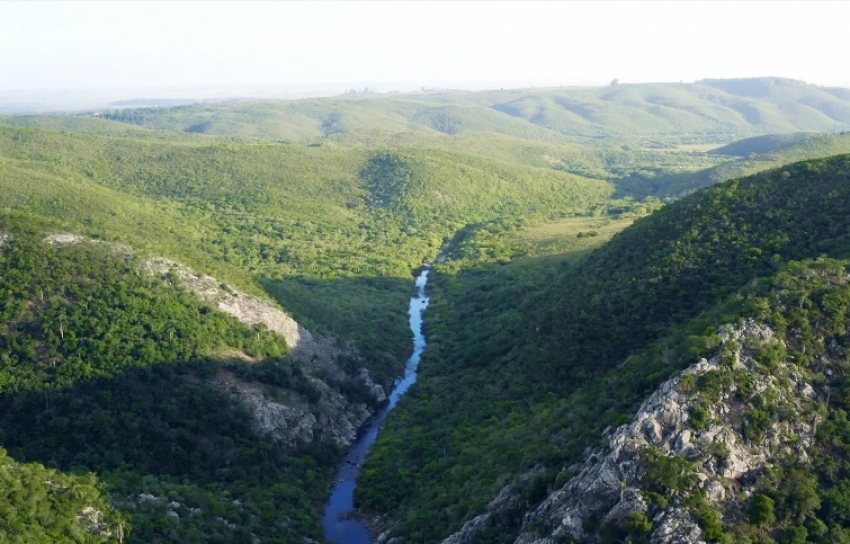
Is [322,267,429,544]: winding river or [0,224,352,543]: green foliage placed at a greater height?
[0,224,352,543]: green foliage

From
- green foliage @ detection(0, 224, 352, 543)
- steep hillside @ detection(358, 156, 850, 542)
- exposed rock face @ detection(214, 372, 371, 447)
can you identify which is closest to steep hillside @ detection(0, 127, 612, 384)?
exposed rock face @ detection(214, 372, 371, 447)

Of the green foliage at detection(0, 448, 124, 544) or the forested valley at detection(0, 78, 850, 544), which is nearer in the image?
the green foliage at detection(0, 448, 124, 544)

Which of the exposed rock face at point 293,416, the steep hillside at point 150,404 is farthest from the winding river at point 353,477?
the exposed rock face at point 293,416

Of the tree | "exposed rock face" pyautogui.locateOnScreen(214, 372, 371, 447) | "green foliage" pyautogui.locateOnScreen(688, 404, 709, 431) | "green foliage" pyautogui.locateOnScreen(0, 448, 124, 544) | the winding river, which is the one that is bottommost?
the winding river

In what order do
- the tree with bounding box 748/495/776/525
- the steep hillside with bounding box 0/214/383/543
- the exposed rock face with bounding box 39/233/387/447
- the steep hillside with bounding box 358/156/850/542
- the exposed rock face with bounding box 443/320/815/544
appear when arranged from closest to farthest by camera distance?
1. the tree with bounding box 748/495/776/525
2. the exposed rock face with bounding box 443/320/815/544
3. the steep hillside with bounding box 358/156/850/542
4. the steep hillside with bounding box 0/214/383/543
5. the exposed rock face with bounding box 39/233/387/447

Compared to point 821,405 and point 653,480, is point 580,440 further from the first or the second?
point 821,405

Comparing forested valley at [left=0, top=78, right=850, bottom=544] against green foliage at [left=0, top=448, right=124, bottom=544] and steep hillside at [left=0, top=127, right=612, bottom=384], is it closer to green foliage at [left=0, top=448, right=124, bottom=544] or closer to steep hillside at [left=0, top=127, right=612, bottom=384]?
green foliage at [left=0, top=448, right=124, bottom=544]

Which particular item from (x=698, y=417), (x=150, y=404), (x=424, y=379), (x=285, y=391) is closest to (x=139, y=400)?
(x=150, y=404)
